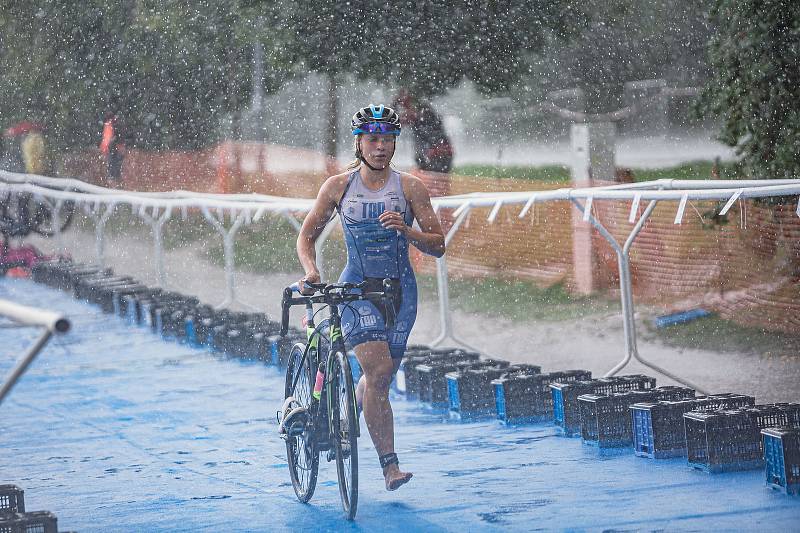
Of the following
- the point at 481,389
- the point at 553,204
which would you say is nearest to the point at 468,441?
the point at 481,389

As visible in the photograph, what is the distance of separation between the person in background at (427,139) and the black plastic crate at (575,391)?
19.5 m

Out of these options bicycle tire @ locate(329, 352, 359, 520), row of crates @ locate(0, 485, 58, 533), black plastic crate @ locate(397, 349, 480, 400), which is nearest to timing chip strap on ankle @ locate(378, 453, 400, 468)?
bicycle tire @ locate(329, 352, 359, 520)

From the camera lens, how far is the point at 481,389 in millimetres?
10234

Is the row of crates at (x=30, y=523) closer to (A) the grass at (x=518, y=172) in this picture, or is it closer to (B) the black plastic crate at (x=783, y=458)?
(B) the black plastic crate at (x=783, y=458)

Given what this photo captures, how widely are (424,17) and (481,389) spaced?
701 inches

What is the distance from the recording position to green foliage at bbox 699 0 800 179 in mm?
14336

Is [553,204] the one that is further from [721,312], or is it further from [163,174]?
[163,174]

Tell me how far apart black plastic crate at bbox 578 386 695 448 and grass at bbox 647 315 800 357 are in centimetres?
566

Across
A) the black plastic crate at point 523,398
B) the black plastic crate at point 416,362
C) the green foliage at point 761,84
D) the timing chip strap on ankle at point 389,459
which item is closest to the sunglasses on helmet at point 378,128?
the timing chip strap on ankle at point 389,459

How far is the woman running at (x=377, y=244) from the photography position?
709 cm

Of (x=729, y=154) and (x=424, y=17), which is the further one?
(x=729, y=154)

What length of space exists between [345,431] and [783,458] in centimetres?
212

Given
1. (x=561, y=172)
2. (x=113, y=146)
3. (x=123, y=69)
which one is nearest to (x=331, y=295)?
(x=561, y=172)

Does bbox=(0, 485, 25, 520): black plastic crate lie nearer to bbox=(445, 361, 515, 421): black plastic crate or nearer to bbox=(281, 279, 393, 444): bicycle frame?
bbox=(281, 279, 393, 444): bicycle frame
